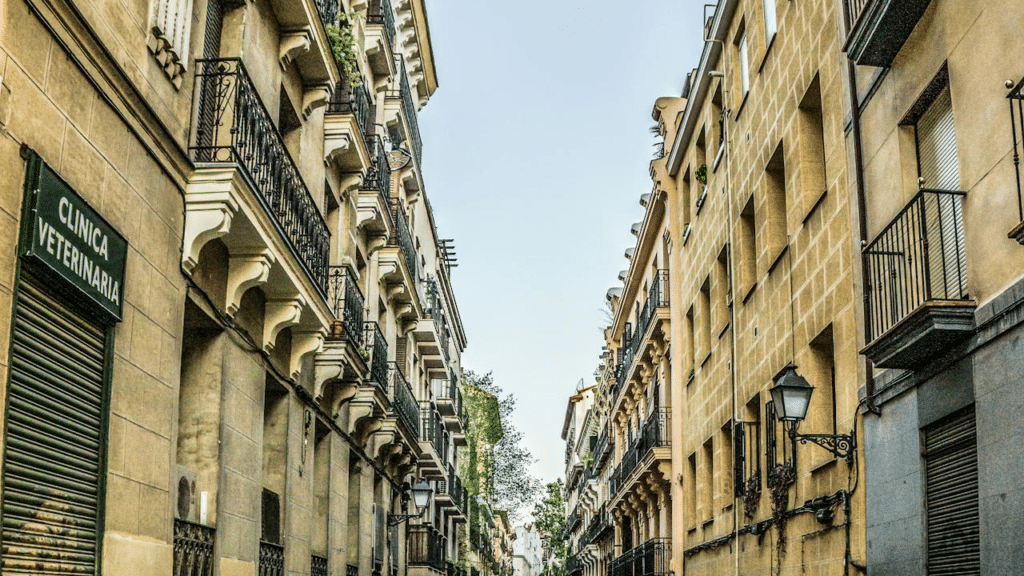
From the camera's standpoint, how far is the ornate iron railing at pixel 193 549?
36.4ft

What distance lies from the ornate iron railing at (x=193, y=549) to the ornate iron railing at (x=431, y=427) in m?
24.4

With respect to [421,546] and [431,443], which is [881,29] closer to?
[431,443]

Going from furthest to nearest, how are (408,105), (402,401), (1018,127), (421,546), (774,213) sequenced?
(421,546) < (408,105) < (402,401) < (774,213) < (1018,127)

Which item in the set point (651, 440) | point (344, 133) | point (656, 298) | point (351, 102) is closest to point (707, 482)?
point (651, 440)

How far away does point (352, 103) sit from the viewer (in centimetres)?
1919

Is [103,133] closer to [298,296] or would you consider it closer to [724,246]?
[298,296]

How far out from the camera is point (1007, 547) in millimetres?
8922

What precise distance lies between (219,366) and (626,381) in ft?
90.2

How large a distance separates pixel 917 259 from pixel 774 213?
6.89m

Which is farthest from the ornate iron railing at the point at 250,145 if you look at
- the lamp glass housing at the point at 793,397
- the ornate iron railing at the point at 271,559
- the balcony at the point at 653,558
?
the balcony at the point at 653,558

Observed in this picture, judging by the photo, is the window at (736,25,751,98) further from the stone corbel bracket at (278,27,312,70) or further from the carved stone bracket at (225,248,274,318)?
the carved stone bracket at (225,248,274,318)

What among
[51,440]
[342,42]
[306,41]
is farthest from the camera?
[342,42]

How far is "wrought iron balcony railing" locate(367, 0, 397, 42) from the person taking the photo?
24.0 meters

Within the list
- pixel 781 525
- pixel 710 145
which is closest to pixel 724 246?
pixel 710 145
